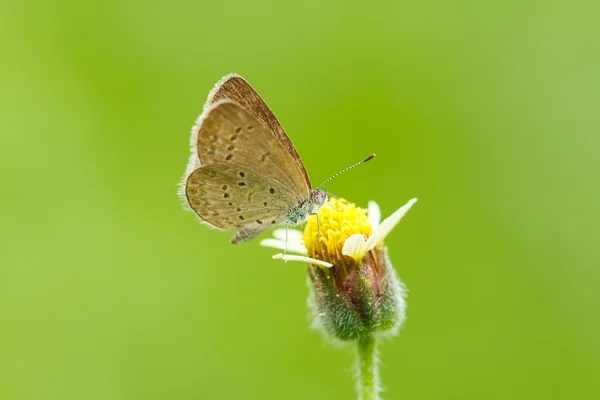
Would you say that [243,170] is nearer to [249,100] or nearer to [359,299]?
[249,100]

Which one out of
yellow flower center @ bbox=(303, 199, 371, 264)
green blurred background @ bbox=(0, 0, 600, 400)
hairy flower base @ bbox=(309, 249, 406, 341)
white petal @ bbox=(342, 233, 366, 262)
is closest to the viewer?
hairy flower base @ bbox=(309, 249, 406, 341)

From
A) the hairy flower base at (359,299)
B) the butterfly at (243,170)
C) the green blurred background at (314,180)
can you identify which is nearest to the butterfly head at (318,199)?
the butterfly at (243,170)

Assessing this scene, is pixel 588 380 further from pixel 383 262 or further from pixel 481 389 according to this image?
pixel 383 262

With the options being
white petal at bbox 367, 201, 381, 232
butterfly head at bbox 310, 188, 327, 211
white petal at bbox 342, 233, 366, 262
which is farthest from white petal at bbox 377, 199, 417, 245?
butterfly head at bbox 310, 188, 327, 211

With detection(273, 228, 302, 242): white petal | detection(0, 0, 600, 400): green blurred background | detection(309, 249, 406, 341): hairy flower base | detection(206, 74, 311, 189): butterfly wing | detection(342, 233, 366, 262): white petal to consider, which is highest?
detection(0, 0, 600, 400): green blurred background

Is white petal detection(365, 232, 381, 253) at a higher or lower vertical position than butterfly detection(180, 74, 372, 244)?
lower

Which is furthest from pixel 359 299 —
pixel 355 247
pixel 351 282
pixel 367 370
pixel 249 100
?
pixel 249 100

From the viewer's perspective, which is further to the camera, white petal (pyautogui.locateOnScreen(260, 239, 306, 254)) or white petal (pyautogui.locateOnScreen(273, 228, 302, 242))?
white petal (pyautogui.locateOnScreen(273, 228, 302, 242))

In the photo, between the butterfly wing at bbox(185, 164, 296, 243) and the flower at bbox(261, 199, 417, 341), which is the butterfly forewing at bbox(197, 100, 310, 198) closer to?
the butterfly wing at bbox(185, 164, 296, 243)
